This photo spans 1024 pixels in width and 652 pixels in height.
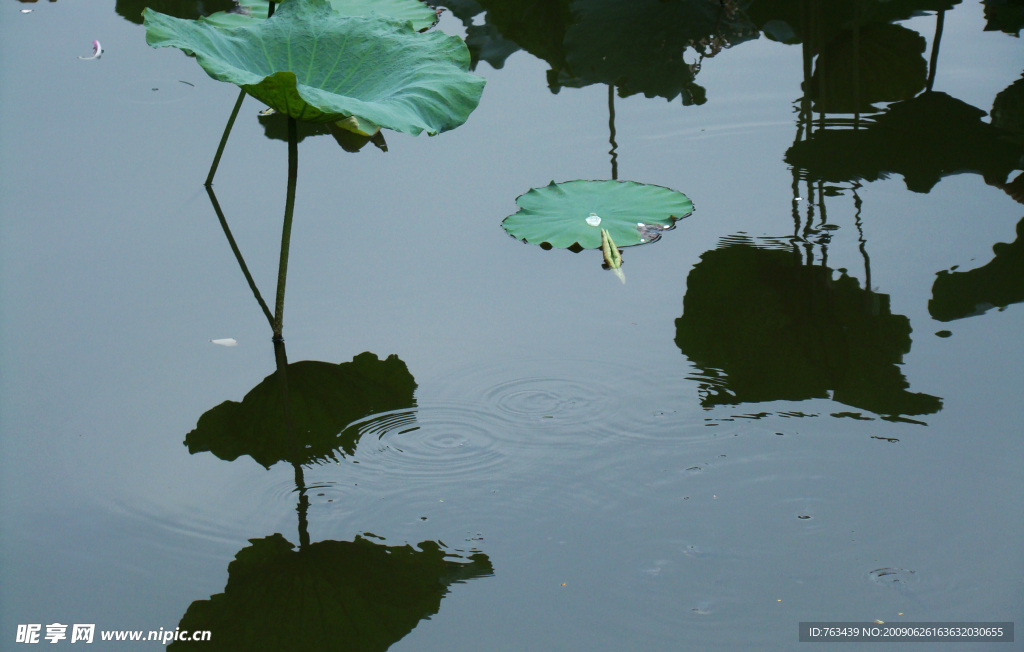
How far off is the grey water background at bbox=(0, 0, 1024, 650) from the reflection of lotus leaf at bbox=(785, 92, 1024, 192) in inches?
2.9

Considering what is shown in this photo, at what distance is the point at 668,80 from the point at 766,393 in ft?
6.12

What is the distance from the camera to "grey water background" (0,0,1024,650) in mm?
1531

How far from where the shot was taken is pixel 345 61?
2303mm

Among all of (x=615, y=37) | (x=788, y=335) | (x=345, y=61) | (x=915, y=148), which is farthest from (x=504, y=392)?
(x=615, y=37)

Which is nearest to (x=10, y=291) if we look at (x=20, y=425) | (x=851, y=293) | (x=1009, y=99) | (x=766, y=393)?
(x=20, y=425)

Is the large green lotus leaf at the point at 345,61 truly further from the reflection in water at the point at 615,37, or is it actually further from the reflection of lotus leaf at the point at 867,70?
the reflection of lotus leaf at the point at 867,70

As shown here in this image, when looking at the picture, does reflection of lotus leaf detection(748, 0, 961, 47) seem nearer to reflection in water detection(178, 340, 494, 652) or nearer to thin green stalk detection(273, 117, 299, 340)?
thin green stalk detection(273, 117, 299, 340)

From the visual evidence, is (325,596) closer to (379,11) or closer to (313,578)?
(313,578)

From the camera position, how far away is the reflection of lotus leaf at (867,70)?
325 centimetres

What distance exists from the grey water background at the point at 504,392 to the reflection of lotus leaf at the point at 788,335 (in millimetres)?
43

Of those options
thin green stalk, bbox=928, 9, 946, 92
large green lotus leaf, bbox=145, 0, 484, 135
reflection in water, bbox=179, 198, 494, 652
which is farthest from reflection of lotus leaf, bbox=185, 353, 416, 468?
thin green stalk, bbox=928, 9, 946, 92

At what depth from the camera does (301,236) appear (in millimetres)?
2584

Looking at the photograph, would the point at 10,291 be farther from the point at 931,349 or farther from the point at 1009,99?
the point at 1009,99

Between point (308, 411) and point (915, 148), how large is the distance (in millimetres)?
2195
